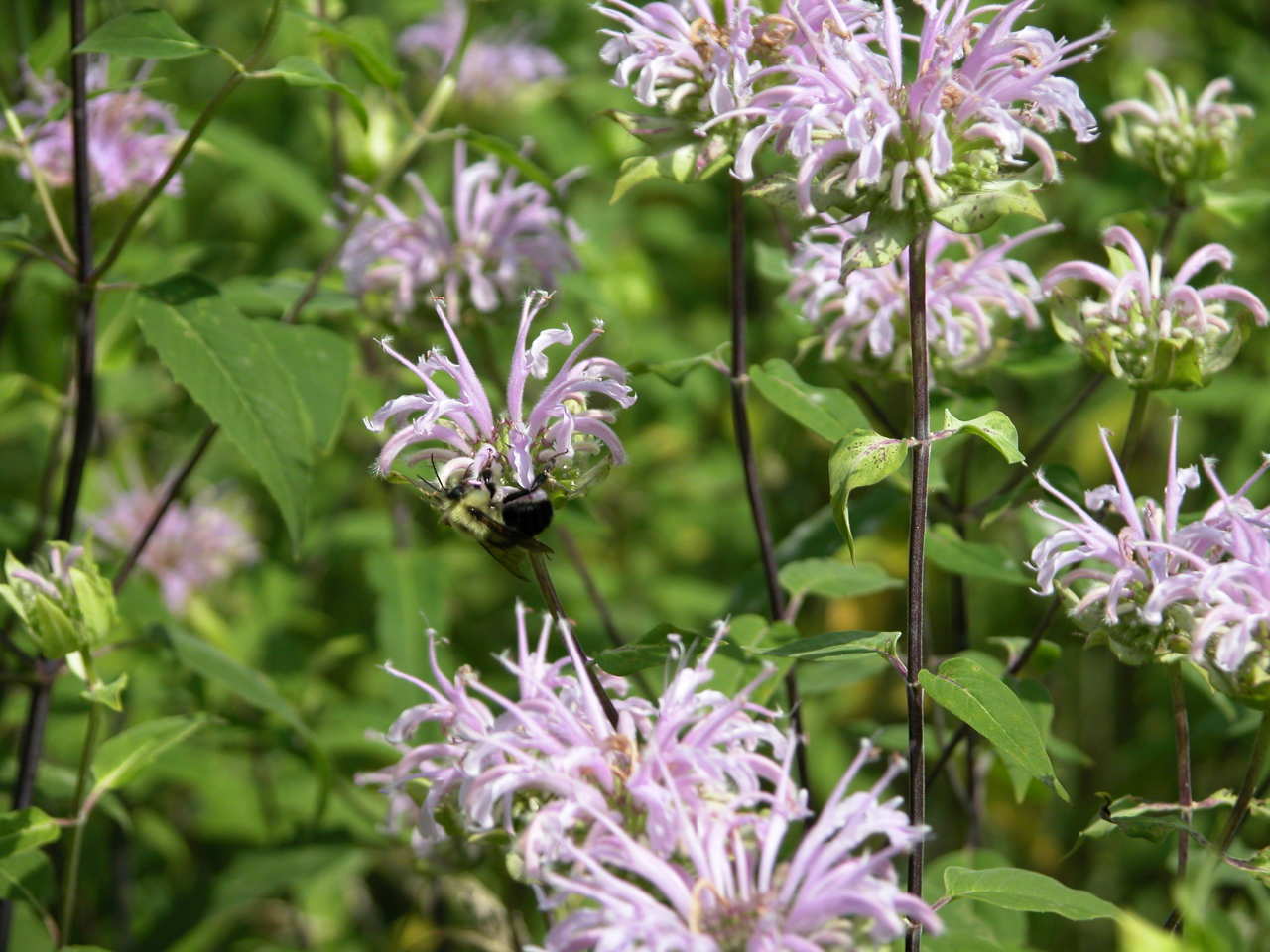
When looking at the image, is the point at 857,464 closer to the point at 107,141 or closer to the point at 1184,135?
the point at 1184,135

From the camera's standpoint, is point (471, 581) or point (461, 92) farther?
point (461, 92)

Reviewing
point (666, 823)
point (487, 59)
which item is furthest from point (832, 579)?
point (487, 59)

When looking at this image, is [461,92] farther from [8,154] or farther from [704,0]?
[704,0]

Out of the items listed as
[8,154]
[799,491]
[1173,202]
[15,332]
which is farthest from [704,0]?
[15,332]

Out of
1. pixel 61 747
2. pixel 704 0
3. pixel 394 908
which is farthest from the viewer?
pixel 394 908

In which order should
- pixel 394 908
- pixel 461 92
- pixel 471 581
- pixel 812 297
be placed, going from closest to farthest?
pixel 812 297 < pixel 394 908 < pixel 471 581 < pixel 461 92

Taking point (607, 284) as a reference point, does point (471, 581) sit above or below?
below

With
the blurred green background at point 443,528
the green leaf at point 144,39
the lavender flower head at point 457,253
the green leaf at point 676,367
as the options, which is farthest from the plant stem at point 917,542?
the lavender flower head at point 457,253

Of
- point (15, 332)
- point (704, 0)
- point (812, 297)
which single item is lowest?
point (15, 332)
